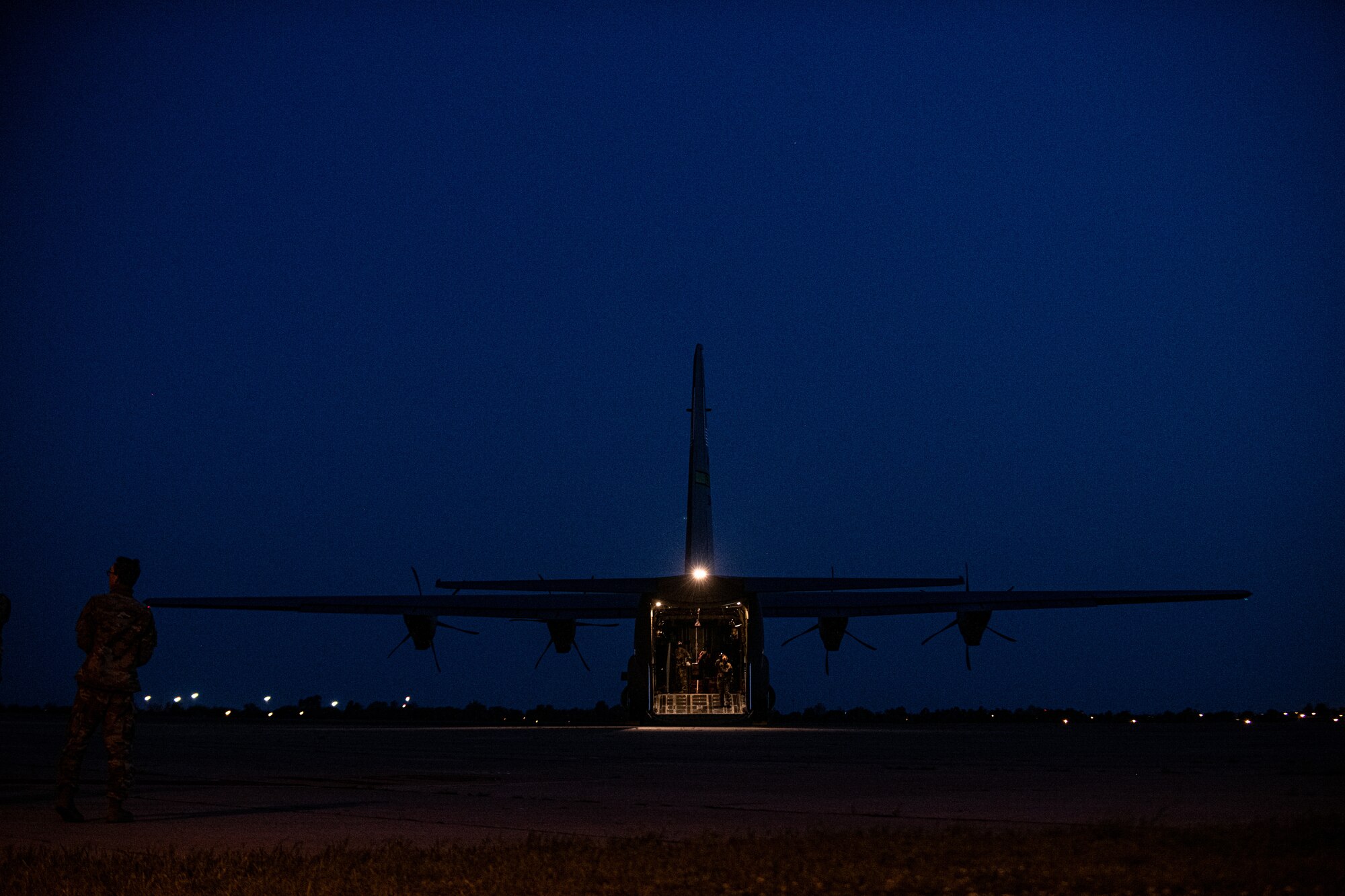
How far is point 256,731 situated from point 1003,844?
24944 millimetres

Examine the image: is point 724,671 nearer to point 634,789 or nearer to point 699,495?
point 699,495

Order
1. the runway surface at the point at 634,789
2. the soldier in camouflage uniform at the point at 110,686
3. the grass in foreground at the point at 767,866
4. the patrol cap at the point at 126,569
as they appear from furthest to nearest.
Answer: the patrol cap at the point at 126,569
the soldier in camouflage uniform at the point at 110,686
the runway surface at the point at 634,789
the grass in foreground at the point at 767,866

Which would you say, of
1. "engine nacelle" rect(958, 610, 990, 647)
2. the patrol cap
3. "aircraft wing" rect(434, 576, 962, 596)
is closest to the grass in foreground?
the patrol cap

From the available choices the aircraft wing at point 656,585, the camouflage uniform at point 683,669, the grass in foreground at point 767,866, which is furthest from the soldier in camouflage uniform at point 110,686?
the camouflage uniform at point 683,669

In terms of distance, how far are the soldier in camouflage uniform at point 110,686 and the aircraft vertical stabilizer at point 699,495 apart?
31.6 meters

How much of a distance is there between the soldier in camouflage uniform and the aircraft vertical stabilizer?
31.6 m

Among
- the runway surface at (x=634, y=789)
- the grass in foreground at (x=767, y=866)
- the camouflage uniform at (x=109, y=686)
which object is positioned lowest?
the grass in foreground at (x=767, y=866)

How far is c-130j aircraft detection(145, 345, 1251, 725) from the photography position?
3262 cm

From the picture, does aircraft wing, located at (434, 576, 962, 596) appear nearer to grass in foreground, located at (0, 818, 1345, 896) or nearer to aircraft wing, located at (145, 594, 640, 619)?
aircraft wing, located at (145, 594, 640, 619)

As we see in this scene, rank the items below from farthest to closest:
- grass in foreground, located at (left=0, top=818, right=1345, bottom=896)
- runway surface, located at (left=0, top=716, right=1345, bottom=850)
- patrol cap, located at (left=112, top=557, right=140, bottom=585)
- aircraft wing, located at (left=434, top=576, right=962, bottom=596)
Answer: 1. aircraft wing, located at (left=434, top=576, right=962, bottom=596)
2. patrol cap, located at (left=112, top=557, right=140, bottom=585)
3. runway surface, located at (left=0, top=716, right=1345, bottom=850)
4. grass in foreground, located at (left=0, top=818, right=1345, bottom=896)

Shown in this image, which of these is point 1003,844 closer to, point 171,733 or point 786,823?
point 786,823

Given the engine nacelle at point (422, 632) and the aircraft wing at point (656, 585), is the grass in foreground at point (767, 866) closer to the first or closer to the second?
the aircraft wing at point (656, 585)

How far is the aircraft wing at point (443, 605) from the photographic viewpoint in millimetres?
35156

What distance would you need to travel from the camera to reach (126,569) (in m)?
9.91
